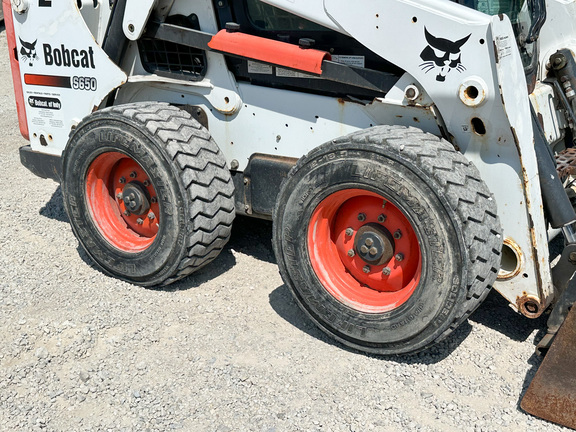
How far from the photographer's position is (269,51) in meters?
3.53

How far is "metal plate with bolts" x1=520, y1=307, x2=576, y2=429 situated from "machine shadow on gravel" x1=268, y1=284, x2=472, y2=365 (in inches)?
20.3

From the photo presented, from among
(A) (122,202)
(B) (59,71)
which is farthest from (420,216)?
(B) (59,71)

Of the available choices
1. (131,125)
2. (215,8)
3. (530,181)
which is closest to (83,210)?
(131,125)

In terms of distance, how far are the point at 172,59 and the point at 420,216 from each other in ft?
6.07

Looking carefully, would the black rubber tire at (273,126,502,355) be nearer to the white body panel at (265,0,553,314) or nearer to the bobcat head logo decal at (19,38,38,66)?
the white body panel at (265,0,553,314)

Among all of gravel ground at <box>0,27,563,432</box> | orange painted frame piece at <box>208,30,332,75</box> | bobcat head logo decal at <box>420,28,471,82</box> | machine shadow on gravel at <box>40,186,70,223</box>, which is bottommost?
machine shadow on gravel at <box>40,186,70,223</box>

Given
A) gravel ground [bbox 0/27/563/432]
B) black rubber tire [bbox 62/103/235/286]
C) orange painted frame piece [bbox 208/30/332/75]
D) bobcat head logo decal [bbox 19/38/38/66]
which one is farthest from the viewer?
bobcat head logo decal [bbox 19/38/38/66]

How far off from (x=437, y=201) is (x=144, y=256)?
69.5 inches

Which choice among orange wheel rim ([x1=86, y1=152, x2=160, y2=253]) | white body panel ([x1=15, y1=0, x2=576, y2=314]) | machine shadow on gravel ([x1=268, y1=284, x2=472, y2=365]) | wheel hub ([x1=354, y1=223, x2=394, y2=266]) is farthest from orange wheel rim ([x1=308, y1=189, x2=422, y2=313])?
orange wheel rim ([x1=86, y1=152, x2=160, y2=253])

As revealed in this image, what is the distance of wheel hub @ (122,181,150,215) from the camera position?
4.07 meters

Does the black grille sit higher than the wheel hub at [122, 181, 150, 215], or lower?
higher

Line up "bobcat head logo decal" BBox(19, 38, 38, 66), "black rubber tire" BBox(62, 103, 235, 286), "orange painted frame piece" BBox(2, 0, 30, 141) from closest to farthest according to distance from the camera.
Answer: "black rubber tire" BBox(62, 103, 235, 286) → "bobcat head logo decal" BBox(19, 38, 38, 66) → "orange painted frame piece" BBox(2, 0, 30, 141)

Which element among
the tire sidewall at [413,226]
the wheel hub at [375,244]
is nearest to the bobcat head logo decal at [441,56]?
the tire sidewall at [413,226]

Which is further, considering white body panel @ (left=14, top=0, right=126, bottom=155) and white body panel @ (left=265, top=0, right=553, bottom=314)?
white body panel @ (left=14, top=0, right=126, bottom=155)
